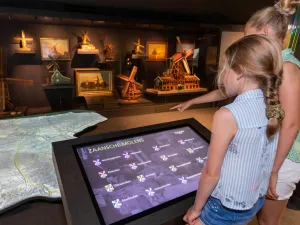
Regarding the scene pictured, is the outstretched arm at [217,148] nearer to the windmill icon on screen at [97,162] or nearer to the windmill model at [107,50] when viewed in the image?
the windmill icon on screen at [97,162]

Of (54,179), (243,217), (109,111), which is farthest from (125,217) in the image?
(109,111)

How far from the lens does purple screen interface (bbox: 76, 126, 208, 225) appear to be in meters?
0.83

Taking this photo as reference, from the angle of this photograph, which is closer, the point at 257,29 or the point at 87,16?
the point at 257,29

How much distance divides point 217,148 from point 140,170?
43cm

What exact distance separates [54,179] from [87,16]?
1.74 m

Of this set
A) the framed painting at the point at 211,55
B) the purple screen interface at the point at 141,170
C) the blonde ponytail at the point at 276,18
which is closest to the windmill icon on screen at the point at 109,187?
the purple screen interface at the point at 141,170

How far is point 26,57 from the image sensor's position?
2.77m

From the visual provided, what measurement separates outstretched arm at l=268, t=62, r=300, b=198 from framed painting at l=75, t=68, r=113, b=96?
270cm

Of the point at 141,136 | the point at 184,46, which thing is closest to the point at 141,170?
the point at 141,136

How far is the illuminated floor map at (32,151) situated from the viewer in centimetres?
106

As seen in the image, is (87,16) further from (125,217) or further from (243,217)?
(243,217)

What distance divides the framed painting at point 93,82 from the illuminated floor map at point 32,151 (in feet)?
3.20

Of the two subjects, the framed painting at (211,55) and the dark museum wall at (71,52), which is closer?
the dark museum wall at (71,52)

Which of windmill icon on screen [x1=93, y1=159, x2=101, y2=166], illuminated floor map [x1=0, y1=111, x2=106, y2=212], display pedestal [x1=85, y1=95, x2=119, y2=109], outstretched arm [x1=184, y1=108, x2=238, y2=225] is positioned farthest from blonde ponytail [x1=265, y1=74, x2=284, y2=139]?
display pedestal [x1=85, y1=95, x2=119, y2=109]
